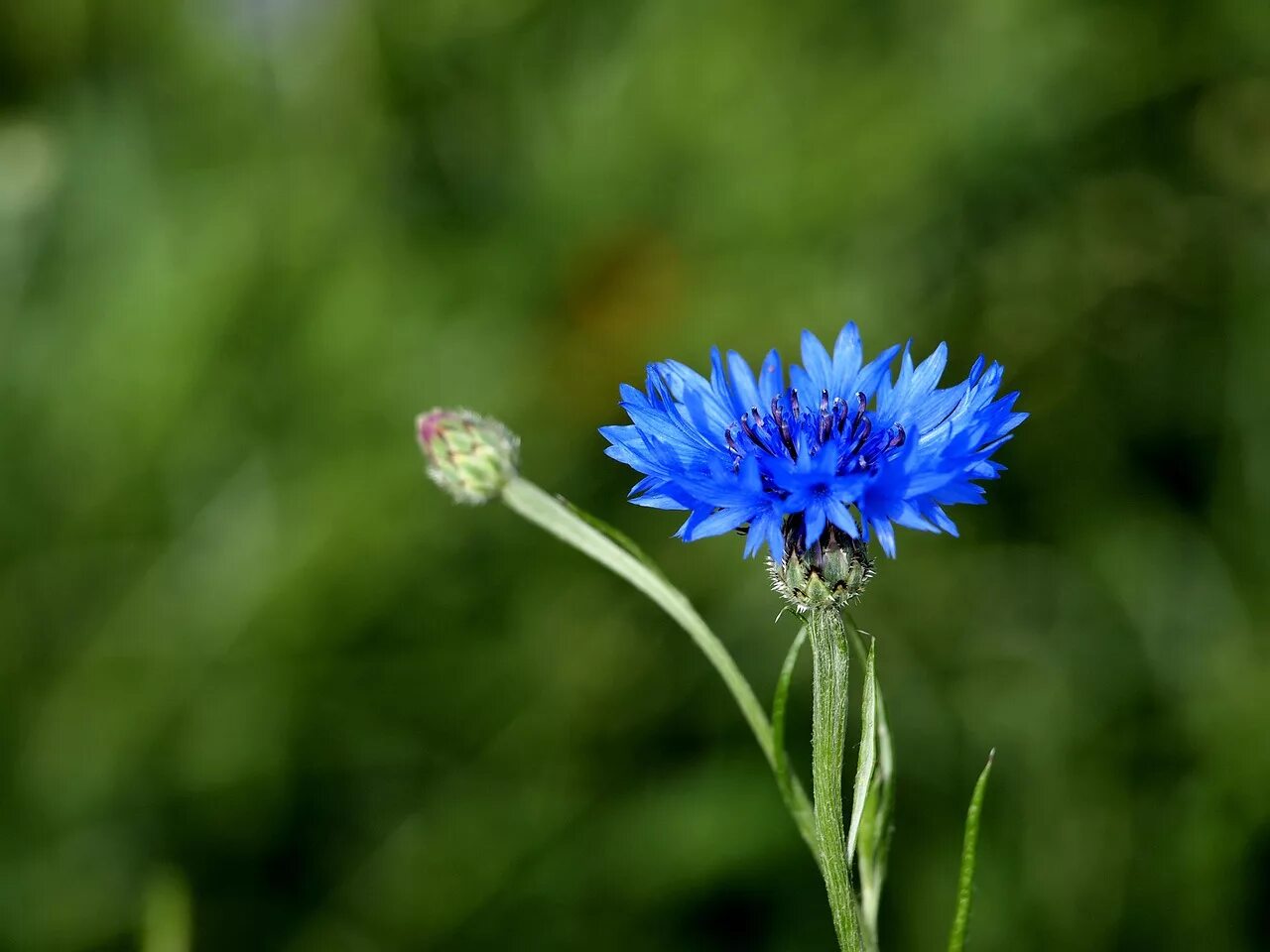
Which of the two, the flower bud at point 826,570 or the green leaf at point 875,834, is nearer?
A: the flower bud at point 826,570

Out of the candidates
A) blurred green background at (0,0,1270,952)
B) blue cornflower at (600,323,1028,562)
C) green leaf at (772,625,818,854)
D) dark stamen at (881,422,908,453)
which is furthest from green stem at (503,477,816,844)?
blurred green background at (0,0,1270,952)

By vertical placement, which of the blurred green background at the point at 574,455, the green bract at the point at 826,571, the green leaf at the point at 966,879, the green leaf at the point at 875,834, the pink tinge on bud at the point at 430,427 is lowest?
the green leaf at the point at 966,879

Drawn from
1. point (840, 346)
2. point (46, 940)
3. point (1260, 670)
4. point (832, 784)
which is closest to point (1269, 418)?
point (1260, 670)

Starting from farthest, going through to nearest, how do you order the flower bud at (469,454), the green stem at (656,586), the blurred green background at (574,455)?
1. the blurred green background at (574,455)
2. the flower bud at (469,454)
3. the green stem at (656,586)

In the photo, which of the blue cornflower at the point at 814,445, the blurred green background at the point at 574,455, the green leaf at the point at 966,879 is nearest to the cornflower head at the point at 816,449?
the blue cornflower at the point at 814,445

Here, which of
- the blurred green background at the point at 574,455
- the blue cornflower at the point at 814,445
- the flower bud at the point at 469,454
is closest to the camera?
the blue cornflower at the point at 814,445

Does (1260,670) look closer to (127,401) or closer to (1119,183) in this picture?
(1119,183)

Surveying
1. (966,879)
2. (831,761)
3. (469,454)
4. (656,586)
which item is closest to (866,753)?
(831,761)

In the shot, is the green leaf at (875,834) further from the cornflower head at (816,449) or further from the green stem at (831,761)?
the cornflower head at (816,449)
